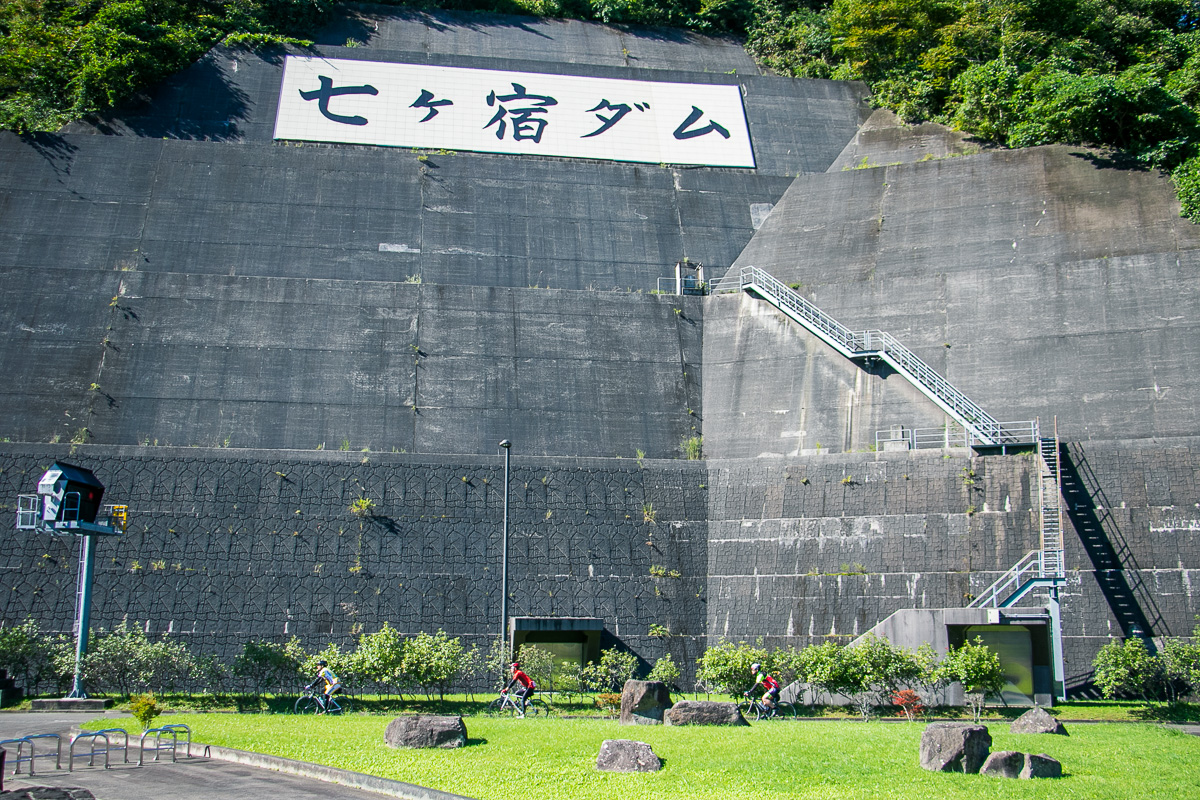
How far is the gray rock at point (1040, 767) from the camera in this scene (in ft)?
40.0

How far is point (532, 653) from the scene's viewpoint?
75.0ft

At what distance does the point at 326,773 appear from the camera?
12.0 meters

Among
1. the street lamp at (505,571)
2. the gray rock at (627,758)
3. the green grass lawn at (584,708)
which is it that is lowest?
the green grass lawn at (584,708)

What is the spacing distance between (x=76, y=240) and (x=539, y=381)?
14720mm

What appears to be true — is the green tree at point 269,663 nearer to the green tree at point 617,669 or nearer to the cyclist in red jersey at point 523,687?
the cyclist in red jersey at point 523,687

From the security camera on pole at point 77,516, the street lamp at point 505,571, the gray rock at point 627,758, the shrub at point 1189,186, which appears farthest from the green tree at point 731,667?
the shrub at point 1189,186

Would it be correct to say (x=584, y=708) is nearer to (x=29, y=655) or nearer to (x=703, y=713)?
(x=703, y=713)

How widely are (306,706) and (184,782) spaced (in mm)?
9008

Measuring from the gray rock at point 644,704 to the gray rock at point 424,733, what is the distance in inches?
151

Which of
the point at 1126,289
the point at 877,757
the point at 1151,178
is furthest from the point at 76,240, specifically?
the point at 1151,178

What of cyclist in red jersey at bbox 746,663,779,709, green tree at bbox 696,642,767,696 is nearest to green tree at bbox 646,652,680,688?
green tree at bbox 696,642,767,696

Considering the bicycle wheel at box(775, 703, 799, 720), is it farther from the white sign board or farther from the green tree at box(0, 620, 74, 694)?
the white sign board

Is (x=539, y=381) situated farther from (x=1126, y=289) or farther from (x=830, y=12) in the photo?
(x=830, y=12)

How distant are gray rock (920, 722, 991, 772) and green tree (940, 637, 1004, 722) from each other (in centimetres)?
782
